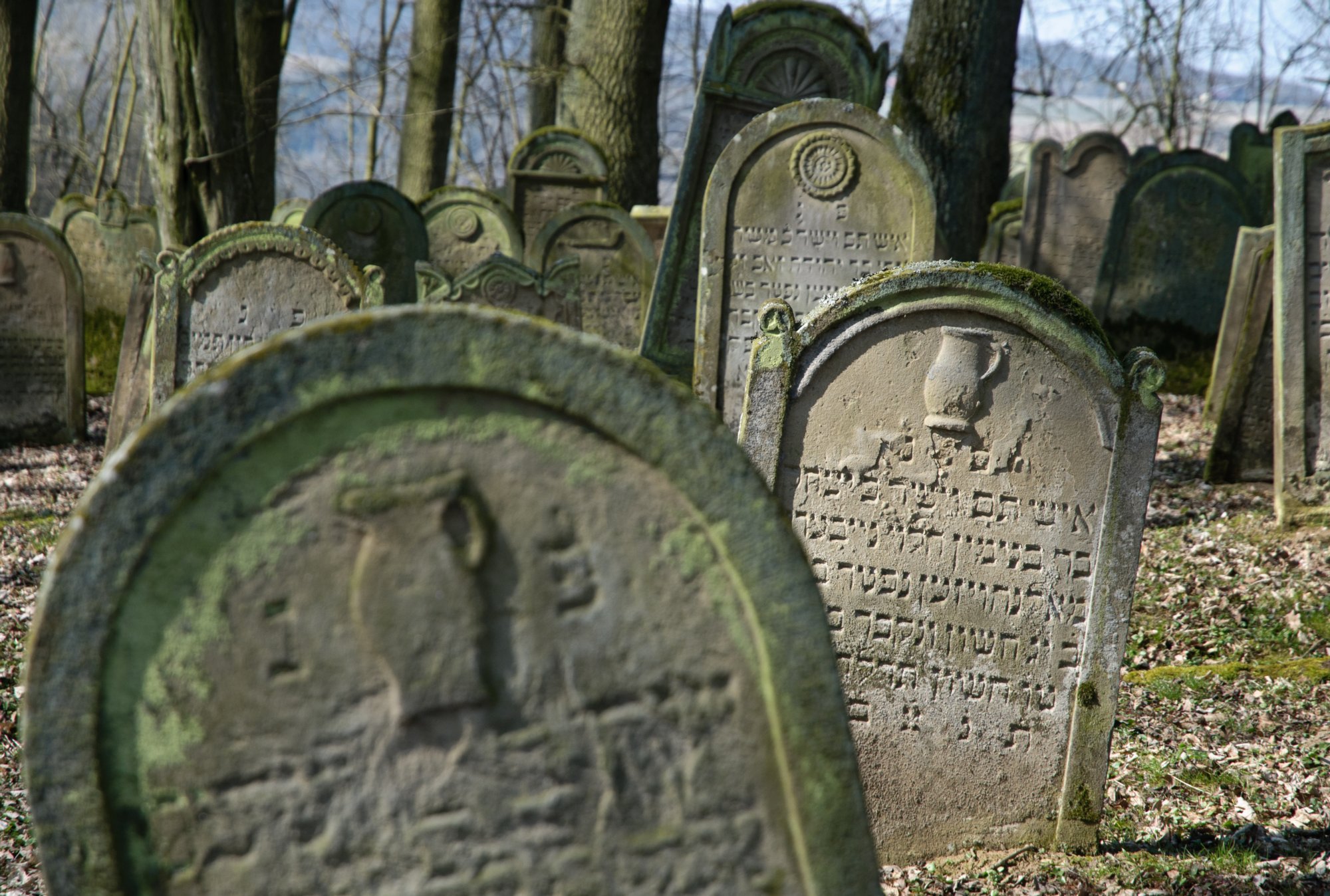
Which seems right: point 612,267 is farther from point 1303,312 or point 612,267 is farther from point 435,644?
point 435,644

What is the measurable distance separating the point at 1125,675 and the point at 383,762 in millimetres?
4299

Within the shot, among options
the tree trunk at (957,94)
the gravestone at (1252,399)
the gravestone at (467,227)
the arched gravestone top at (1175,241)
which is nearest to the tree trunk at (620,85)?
the gravestone at (467,227)

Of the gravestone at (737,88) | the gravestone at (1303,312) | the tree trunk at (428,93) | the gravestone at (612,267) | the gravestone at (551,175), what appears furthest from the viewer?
the tree trunk at (428,93)

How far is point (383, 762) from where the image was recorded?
1778 mm

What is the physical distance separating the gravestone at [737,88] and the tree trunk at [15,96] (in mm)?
8618

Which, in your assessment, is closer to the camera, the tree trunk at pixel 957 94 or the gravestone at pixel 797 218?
the gravestone at pixel 797 218

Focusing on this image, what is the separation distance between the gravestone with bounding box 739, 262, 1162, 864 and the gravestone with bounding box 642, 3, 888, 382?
5690mm

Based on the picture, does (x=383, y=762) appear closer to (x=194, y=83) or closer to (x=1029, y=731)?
(x=1029, y=731)

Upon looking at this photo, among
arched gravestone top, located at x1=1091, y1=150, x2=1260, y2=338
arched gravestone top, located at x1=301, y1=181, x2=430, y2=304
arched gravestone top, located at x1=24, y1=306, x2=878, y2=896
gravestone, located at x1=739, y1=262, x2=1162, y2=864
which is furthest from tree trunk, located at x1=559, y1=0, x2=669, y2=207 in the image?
arched gravestone top, located at x1=24, y1=306, x2=878, y2=896

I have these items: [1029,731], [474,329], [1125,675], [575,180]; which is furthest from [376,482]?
[575,180]

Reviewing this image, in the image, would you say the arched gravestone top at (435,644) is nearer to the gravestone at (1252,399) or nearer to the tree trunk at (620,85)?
the gravestone at (1252,399)

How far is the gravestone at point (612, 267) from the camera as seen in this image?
10.5 m

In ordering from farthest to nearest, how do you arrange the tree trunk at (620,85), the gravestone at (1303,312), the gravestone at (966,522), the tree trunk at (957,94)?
the tree trunk at (620,85) → the tree trunk at (957,94) → the gravestone at (1303,312) → the gravestone at (966,522)

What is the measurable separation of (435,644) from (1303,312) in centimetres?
650
